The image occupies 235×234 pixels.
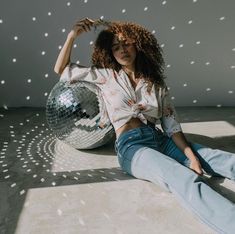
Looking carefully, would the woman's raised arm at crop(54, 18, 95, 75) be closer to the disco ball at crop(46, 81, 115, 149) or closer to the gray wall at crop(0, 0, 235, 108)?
the disco ball at crop(46, 81, 115, 149)

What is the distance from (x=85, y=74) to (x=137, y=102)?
0.94 ft

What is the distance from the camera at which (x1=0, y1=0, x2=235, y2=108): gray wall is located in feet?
9.91

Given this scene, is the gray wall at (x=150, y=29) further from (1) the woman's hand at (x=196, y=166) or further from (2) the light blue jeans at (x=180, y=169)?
(1) the woman's hand at (x=196, y=166)

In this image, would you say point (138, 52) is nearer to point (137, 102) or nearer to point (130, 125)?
point (137, 102)

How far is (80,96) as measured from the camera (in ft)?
6.68

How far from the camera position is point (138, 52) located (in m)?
1.94

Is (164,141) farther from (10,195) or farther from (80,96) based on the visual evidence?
(10,195)

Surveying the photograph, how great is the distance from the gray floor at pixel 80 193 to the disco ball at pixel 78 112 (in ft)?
0.43

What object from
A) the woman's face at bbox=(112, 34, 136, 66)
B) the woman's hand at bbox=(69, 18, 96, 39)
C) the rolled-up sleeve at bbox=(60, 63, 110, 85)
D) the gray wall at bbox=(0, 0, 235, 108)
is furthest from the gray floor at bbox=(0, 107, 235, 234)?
the gray wall at bbox=(0, 0, 235, 108)

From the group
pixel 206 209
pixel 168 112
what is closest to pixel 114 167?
pixel 168 112

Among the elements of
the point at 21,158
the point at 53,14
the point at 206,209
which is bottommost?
the point at 21,158

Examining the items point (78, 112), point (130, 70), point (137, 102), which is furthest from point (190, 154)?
point (78, 112)

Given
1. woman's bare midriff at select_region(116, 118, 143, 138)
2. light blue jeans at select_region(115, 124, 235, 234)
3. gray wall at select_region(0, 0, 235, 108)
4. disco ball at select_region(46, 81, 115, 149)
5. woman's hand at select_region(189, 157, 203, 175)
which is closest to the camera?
light blue jeans at select_region(115, 124, 235, 234)

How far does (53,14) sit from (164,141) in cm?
157
